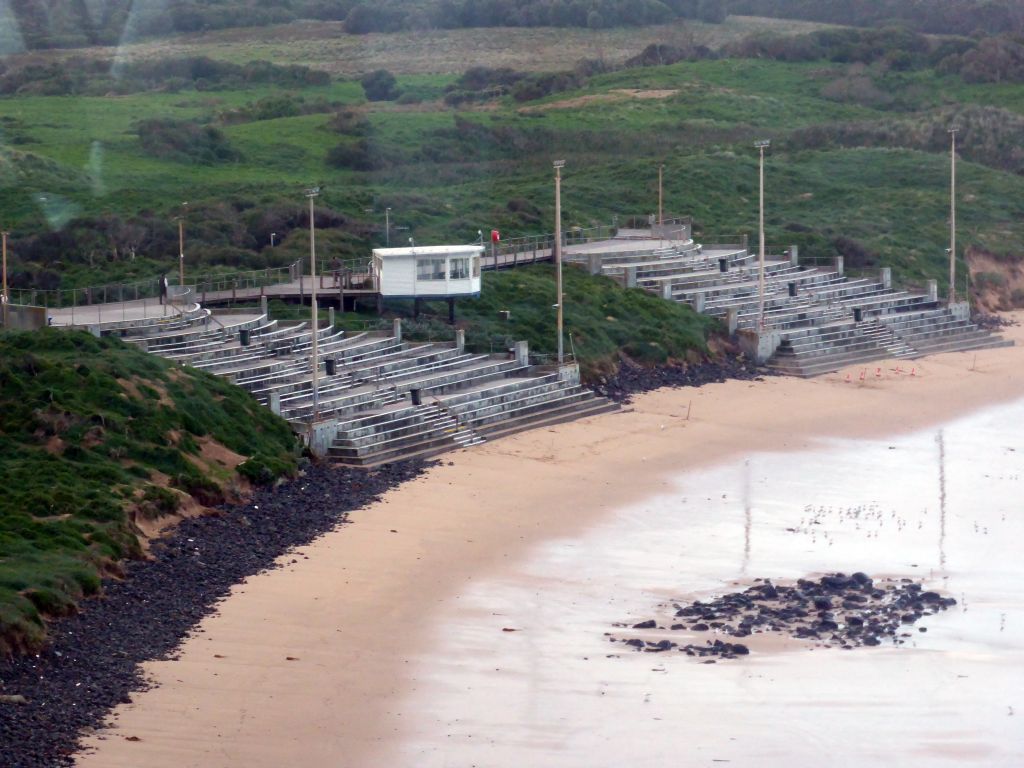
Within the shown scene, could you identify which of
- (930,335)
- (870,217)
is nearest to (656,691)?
(930,335)

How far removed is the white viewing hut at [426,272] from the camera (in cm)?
4709

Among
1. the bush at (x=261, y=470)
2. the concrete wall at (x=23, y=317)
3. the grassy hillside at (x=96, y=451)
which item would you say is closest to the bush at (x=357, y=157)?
the concrete wall at (x=23, y=317)

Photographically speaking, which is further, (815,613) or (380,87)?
(380,87)

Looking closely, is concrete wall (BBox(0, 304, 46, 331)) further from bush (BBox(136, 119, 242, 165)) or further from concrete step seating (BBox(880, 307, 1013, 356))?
bush (BBox(136, 119, 242, 165))

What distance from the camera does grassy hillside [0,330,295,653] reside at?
27.3 m

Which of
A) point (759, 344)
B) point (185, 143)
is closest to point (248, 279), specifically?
point (759, 344)

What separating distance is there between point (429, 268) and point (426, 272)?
13 centimetres

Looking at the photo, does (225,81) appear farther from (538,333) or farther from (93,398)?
(93,398)

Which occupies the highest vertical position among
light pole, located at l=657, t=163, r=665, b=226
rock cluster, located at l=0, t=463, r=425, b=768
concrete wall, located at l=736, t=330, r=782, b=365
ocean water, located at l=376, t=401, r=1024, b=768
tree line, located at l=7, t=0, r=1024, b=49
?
tree line, located at l=7, t=0, r=1024, b=49

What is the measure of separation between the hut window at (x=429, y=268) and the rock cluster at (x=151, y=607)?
10791 millimetres

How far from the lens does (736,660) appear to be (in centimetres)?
2523

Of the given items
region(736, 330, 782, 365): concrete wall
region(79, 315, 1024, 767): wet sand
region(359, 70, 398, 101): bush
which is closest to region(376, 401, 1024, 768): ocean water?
region(79, 315, 1024, 767): wet sand

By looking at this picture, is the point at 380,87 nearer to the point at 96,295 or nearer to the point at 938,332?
the point at 938,332

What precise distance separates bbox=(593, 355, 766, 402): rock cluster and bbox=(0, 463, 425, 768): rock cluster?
10.6 meters
